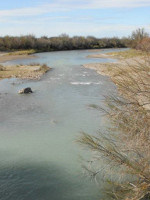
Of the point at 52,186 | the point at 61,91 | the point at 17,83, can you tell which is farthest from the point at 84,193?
the point at 17,83

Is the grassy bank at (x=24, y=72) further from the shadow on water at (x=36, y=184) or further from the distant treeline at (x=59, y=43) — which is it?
the distant treeline at (x=59, y=43)

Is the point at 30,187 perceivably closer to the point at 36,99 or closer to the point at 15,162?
the point at 15,162

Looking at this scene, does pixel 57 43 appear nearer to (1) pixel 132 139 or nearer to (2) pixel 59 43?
(2) pixel 59 43

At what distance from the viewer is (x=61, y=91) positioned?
25078 millimetres

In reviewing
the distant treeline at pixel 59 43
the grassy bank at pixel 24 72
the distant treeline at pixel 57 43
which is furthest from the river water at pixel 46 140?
the distant treeline at pixel 57 43

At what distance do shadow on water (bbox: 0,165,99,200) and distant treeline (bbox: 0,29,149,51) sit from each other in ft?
181

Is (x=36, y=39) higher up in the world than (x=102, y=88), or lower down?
higher up

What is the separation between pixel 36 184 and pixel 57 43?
67.2m

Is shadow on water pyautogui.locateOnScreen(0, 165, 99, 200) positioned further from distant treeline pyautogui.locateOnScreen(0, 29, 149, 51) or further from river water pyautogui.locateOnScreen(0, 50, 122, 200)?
distant treeline pyautogui.locateOnScreen(0, 29, 149, 51)

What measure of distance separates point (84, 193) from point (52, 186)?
124 centimetres

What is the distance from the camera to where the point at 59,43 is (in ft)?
247

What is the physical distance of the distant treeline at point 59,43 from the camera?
70688mm

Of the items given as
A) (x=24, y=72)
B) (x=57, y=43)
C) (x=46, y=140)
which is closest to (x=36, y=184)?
(x=46, y=140)

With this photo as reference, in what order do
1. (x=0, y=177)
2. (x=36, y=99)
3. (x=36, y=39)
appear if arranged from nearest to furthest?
1. (x=0, y=177)
2. (x=36, y=99)
3. (x=36, y=39)
